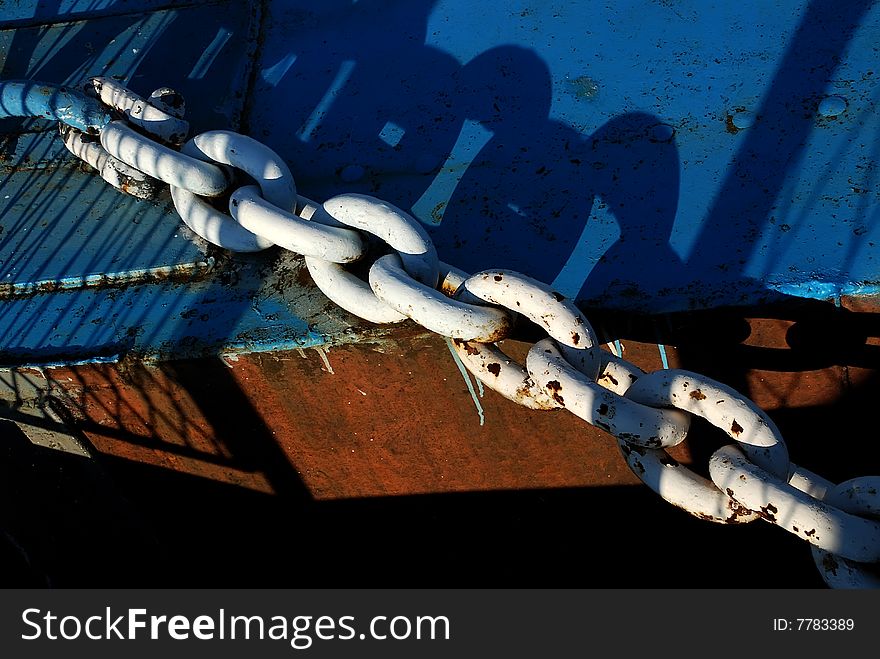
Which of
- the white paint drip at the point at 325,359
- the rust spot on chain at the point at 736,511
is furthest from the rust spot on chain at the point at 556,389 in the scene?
the white paint drip at the point at 325,359

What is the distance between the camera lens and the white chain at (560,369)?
124cm

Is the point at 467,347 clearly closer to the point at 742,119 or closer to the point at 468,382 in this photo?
the point at 468,382

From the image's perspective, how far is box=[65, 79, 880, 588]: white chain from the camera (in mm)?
1239

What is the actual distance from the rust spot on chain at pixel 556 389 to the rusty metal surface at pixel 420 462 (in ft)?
1.26

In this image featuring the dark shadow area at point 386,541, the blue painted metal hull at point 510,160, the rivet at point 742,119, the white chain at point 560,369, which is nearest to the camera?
the white chain at point 560,369

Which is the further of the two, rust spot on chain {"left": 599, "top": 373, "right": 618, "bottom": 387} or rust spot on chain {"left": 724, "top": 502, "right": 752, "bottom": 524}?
rust spot on chain {"left": 599, "top": 373, "right": 618, "bottom": 387}

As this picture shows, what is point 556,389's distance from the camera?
52.8 inches

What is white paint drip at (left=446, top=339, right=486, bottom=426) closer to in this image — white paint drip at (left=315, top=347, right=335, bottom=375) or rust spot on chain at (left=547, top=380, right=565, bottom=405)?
white paint drip at (left=315, top=347, right=335, bottom=375)

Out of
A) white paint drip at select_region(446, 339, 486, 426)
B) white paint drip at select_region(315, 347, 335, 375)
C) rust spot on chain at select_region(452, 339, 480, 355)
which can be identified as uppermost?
white paint drip at select_region(315, 347, 335, 375)

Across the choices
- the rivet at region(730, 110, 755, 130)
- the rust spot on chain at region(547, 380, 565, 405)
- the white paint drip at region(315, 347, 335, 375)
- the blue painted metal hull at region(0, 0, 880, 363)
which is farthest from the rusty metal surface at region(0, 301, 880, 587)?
the rivet at region(730, 110, 755, 130)

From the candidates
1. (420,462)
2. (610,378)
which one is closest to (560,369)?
(610,378)

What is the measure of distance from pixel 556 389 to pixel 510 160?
31.5 inches

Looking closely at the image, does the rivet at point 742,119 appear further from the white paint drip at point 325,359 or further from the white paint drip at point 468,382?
the white paint drip at point 325,359

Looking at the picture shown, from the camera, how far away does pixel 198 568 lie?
265 centimetres
